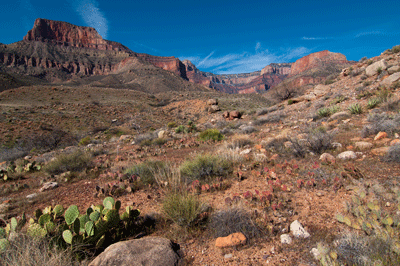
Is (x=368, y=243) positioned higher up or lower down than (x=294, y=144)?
lower down

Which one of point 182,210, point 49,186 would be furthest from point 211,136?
point 182,210

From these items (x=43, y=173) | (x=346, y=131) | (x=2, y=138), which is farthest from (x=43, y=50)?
(x=346, y=131)

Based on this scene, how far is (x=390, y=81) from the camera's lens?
8.27 metres

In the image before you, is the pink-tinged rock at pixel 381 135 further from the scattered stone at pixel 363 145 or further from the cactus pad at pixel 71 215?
the cactus pad at pixel 71 215

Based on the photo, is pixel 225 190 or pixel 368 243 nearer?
pixel 368 243

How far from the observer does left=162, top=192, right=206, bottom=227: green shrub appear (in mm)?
2526

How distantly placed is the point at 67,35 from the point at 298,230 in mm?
164171

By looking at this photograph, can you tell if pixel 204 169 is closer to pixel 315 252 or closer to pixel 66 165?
pixel 315 252

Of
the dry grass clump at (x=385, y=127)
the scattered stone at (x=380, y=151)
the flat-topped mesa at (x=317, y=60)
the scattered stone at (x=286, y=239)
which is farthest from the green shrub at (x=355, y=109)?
the flat-topped mesa at (x=317, y=60)

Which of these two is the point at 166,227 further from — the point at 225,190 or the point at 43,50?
the point at 43,50

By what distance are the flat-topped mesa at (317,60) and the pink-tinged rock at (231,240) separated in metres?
126

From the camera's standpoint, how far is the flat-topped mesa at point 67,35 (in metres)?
108

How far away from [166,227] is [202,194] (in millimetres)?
978

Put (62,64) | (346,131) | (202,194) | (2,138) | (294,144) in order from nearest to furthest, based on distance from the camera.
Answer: (202,194) → (294,144) → (346,131) → (2,138) → (62,64)
